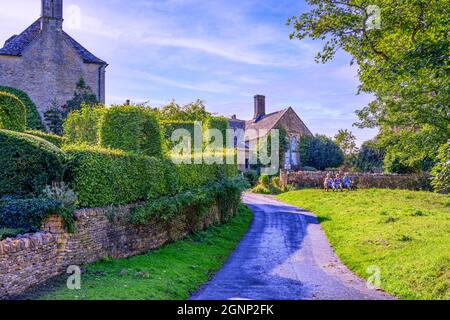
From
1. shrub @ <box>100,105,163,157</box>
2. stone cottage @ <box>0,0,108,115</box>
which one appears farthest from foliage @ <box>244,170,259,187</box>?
shrub @ <box>100,105,163,157</box>

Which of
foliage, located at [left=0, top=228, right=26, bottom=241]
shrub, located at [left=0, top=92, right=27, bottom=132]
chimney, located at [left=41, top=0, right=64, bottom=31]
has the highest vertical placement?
chimney, located at [left=41, top=0, right=64, bottom=31]

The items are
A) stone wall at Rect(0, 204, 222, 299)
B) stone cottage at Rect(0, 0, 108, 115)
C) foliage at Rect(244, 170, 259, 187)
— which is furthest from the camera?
foliage at Rect(244, 170, 259, 187)

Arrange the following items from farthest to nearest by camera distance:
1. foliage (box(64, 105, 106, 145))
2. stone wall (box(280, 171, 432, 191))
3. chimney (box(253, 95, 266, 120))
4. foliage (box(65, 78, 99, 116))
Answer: chimney (box(253, 95, 266, 120))
stone wall (box(280, 171, 432, 191))
foliage (box(65, 78, 99, 116))
foliage (box(64, 105, 106, 145))

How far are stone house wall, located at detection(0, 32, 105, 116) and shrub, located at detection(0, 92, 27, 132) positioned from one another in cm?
1752

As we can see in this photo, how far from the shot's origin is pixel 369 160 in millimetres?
57125

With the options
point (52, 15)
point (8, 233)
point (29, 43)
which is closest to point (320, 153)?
point (52, 15)

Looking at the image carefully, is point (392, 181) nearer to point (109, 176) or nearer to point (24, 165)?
point (109, 176)

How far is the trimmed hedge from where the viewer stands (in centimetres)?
3328

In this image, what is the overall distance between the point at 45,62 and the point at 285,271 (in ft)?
90.5

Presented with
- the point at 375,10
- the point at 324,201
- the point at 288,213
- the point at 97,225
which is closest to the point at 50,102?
the point at 288,213

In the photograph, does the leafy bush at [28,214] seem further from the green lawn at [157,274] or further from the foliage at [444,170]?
the foliage at [444,170]

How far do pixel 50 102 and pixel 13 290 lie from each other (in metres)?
28.1

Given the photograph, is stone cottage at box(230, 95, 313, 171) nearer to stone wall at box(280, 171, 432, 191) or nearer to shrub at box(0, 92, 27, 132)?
stone wall at box(280, 171, 432, 191)

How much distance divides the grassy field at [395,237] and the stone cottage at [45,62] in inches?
794
